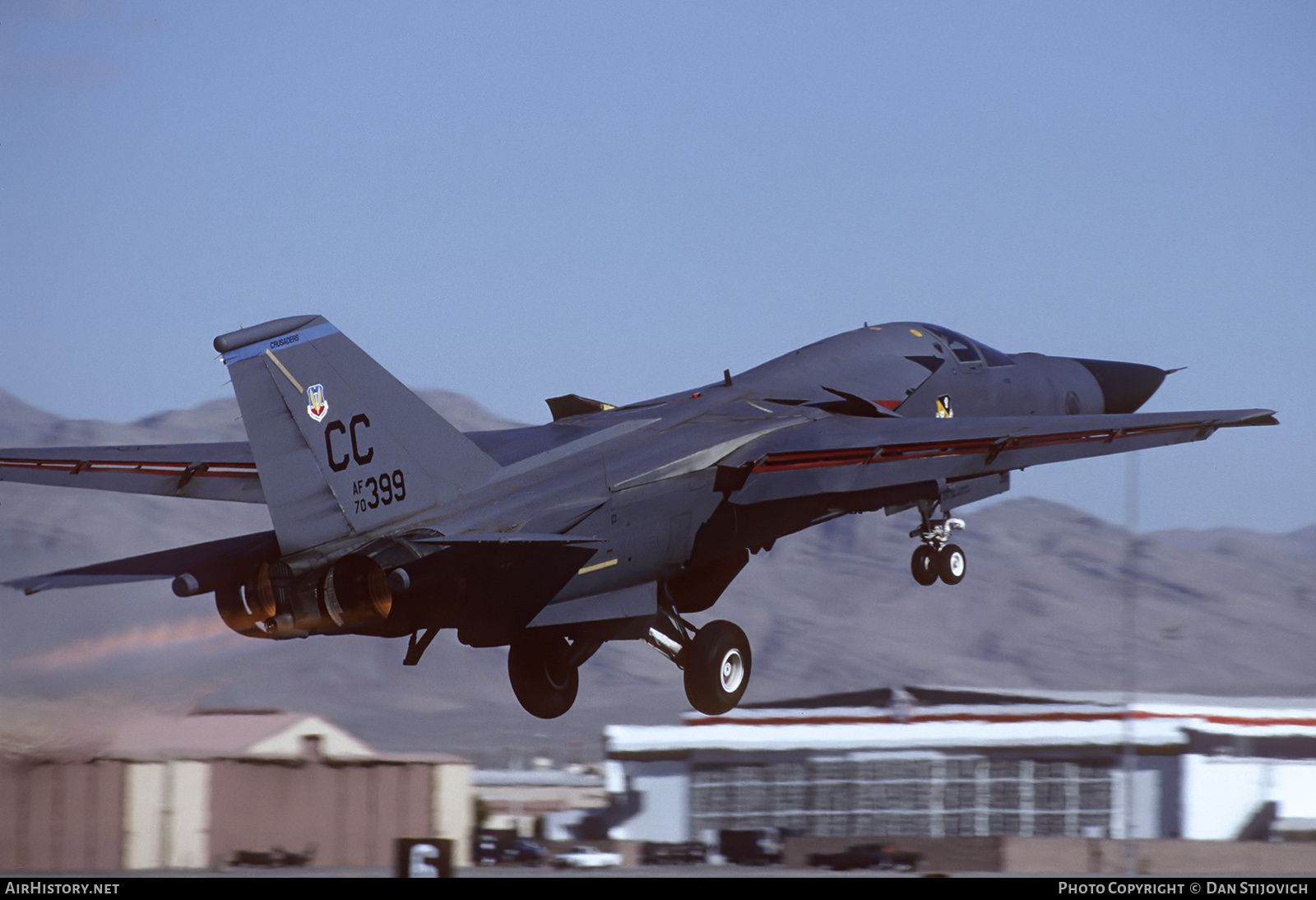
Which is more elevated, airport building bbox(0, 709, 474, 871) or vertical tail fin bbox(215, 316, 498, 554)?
vertical tail fin bbox(215, 316, 498, 554)

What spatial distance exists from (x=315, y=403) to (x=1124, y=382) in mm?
16476

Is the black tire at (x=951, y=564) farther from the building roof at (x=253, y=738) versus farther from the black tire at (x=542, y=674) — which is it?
the building roof at (x=253, y=738)

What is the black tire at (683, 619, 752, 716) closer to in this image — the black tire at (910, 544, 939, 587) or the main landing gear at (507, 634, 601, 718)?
the main landing gear at (507, 634, 601, 718)

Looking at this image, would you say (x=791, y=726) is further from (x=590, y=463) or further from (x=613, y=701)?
(x=613, y=701)

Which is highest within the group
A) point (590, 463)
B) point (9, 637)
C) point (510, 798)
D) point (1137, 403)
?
point (1137, 403)

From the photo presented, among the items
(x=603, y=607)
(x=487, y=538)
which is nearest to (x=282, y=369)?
(x=487, y=538)

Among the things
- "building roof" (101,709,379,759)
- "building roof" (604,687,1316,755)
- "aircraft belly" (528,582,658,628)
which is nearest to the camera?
"aircraft belly" (528,582,658,628)

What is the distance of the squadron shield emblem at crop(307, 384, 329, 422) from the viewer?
19156mm

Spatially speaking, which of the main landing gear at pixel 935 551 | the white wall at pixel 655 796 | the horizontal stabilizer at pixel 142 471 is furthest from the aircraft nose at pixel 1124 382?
the white wall at pixel 655 796

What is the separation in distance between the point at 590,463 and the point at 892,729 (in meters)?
39.1

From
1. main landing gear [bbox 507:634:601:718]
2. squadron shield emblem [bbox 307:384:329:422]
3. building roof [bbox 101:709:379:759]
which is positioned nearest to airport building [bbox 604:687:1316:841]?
building roof [bbox 101:709:379:759]

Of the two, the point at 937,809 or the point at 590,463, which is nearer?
the point at 590,463

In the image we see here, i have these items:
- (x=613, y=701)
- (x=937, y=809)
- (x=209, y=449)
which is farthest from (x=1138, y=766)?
(x=613, y=701)

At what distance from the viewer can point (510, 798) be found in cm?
7675
